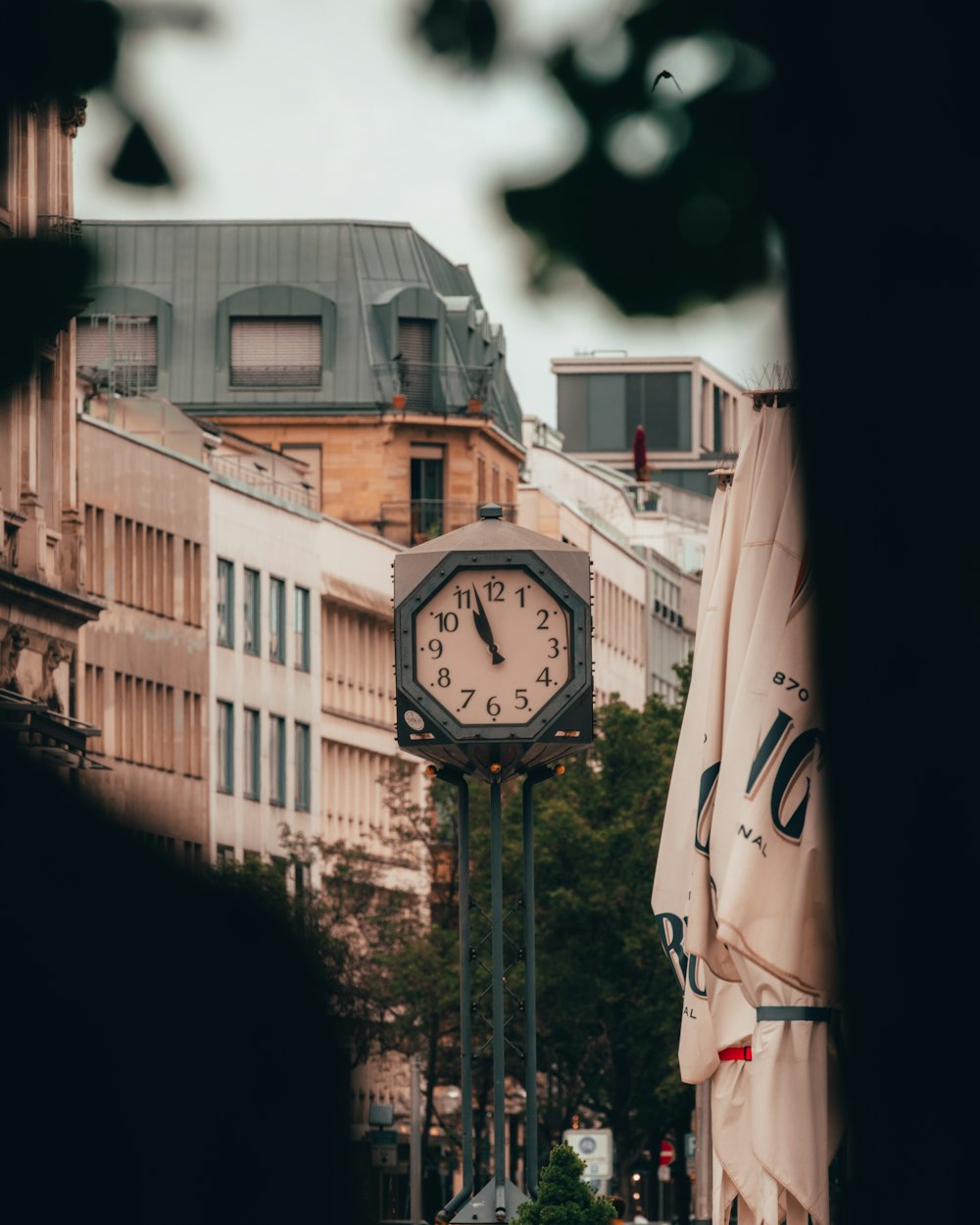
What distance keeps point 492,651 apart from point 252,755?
57.0 m

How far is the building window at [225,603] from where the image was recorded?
7188 centimetres

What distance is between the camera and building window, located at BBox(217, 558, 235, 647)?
71.9 m

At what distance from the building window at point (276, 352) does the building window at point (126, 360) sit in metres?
A: 2.74

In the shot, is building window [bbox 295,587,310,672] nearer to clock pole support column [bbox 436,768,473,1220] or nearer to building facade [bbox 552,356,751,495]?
building facade [bbox 552,356,751,495]

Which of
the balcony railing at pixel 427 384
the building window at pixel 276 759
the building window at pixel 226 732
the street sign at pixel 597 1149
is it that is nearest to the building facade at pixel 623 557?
the balcony railing at pixel 427 384

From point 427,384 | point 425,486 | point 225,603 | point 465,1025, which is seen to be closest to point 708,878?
point 465,1025

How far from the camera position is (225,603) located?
72375 millimetres

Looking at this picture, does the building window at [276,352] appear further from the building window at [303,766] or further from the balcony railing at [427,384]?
the building window at [303,766]

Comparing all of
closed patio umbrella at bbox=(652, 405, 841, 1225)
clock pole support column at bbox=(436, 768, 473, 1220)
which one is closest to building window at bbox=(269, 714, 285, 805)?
clock pole support column at bbox=(436, 768, 473, 1220)

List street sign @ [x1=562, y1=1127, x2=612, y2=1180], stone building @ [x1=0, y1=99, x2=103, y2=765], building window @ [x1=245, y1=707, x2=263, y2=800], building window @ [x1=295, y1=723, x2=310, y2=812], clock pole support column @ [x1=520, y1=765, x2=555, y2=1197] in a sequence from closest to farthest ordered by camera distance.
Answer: stone building @ [x1=0, y1=99, x2=103, y2=765] → clock pole support column @ [x1=520, y1=765, x2=555, y2=1197] → street sign @ [x1=562, y1=1127, x2=612, y2=1180] → building window @ [x1=245, y1=707, x2=263, y2=800] → building window @ [x1=295, y1=723, x2=310, y2=812]

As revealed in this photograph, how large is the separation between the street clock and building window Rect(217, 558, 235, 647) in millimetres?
54405

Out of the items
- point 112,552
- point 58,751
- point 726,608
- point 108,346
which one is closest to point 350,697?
point 108,346

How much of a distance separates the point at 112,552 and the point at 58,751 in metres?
56.9

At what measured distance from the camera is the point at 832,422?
2.57 m
